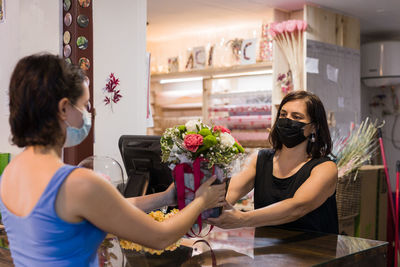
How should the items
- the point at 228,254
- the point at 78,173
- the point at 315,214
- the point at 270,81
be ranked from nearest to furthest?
the point at 78,173 → the point at 228,254 → the point at 315,214 → the point at 270,81

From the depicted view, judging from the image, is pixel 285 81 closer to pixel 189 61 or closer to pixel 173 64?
pixel 189 61

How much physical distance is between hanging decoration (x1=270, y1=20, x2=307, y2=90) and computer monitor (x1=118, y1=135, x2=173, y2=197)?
3.66 m

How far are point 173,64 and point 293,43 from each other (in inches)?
87.2

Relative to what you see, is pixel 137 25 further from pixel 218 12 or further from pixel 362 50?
pixel 362 50

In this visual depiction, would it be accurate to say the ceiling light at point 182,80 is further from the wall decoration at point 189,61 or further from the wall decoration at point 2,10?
the wall decoration at point 2,10

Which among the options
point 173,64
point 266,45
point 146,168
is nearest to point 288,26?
point 266,45

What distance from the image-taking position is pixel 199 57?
24.2 ft

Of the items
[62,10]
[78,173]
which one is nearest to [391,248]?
[62,10]

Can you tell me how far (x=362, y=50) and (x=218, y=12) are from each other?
113 inches

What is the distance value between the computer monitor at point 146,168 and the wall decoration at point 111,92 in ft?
3.25

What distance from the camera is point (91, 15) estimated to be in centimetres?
368

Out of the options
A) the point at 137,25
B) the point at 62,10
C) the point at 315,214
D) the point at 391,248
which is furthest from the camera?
the point at 391,248

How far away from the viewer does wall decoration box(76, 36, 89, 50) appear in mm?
3570

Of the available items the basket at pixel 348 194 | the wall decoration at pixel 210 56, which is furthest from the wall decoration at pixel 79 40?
the wall decoration at pixel 210 56
